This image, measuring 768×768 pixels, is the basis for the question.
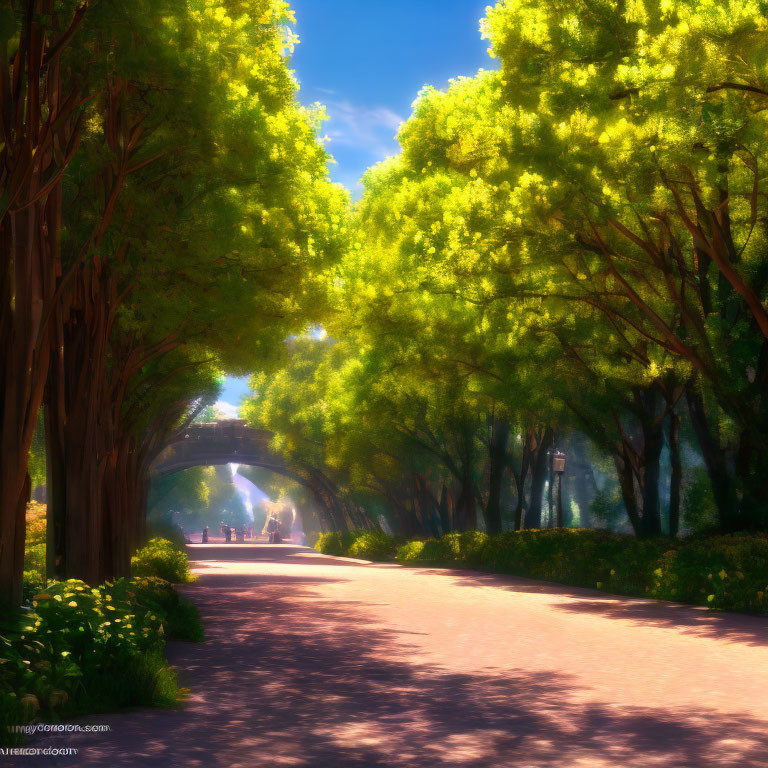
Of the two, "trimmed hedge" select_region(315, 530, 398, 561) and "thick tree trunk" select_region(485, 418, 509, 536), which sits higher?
"thick tree trunk" select_region(485, 418, 509, 536)

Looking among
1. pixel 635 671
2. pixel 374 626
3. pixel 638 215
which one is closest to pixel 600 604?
pixel 374 626

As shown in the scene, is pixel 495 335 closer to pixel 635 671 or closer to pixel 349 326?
pixel 349 326

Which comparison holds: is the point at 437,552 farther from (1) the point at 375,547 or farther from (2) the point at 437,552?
(1) the point at 375,547

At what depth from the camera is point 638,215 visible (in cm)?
1538

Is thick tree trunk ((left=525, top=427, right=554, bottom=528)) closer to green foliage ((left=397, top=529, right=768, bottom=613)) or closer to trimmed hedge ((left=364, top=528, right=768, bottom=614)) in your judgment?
trimmed hedge ((left=364, top=528, right=768, bottom=614))

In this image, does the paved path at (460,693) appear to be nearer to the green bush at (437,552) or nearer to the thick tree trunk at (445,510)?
the green bush at (437,552)

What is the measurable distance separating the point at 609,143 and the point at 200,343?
7376mm

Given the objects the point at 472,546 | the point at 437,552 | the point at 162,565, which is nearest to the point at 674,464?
the point at 472,546

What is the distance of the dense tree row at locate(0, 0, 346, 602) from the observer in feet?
27.6

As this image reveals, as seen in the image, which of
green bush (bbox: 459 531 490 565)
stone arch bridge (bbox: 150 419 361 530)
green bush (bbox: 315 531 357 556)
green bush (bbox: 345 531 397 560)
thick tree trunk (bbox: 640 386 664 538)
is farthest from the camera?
stone arch bridge (bbox: 150 419 361 530)

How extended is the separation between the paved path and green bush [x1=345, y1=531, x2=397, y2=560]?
79.6 feet

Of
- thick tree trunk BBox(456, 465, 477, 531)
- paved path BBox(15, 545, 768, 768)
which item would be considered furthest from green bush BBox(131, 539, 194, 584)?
thick tree trunk BBox(456, 465, 477, 531)

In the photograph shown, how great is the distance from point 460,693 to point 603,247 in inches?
387

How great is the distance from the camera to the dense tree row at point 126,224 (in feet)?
27.6
